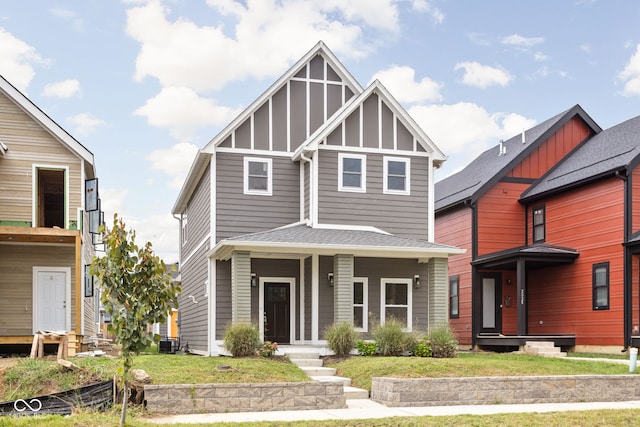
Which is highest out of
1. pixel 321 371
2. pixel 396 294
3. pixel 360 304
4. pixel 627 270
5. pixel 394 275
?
pixel 627 270

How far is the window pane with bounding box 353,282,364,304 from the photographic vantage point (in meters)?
20.0

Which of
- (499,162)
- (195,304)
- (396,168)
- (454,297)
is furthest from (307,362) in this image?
(499,162)

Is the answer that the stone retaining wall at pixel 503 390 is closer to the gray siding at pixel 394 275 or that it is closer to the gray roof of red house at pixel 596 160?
the gray siding at pixel 394 275

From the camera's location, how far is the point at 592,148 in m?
24.8

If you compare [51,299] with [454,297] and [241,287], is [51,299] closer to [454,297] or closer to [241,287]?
[241,287]

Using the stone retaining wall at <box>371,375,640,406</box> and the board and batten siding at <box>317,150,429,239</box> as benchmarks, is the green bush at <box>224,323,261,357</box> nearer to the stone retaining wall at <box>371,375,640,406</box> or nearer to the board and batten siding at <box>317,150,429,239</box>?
the stone retaining wall at <box>371,375,640,406</box>

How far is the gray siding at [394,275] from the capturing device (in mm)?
20156

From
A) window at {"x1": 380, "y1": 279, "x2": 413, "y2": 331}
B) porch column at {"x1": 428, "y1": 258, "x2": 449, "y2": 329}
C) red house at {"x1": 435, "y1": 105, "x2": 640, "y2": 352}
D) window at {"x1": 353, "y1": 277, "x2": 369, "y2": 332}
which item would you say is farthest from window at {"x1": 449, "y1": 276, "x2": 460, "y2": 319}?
window at {"x1": 353, "y1": 277, "x2": 369, "y2": 332}

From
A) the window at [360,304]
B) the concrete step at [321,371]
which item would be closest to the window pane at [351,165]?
the window at [360,304]

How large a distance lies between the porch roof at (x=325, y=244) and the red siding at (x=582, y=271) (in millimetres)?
5264

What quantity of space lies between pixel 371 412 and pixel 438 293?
8.32 meters

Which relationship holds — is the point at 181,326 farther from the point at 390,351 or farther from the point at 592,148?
the point at 592,148

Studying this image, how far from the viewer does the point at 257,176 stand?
20641 mm

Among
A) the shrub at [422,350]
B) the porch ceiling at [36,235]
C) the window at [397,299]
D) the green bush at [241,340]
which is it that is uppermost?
the porch ceiling at [36,235]
